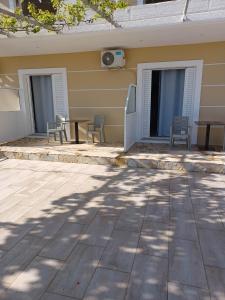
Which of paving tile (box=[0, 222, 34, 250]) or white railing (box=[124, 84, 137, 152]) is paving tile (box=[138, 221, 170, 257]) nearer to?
paving tile (box=[0, 222, 34, 250])

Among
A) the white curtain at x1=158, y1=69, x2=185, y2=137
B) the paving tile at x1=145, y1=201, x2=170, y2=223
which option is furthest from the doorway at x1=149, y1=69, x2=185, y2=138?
the paving tile at x1=145, y1=201, x2=170, y2=223

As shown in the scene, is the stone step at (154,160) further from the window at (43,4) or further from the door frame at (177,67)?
the window at (43,4)

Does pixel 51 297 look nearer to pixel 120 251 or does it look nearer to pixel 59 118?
pixel 120 251

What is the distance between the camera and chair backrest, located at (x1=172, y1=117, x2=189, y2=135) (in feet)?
18.9

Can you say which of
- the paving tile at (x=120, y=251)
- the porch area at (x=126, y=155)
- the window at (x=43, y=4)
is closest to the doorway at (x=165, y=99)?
the porch area at (x=126, y=155)

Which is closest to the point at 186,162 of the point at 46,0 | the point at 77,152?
the point at 77,152

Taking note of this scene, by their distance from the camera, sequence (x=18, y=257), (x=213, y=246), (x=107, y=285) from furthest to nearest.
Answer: (x=213, y=246)
(x=18, y=257)
(x=107, y=285)

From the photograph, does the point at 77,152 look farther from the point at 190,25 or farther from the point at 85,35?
the point at 190,25

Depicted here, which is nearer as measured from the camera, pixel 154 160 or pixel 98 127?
pixel 154 160

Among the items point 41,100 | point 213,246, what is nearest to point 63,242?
point 213,246

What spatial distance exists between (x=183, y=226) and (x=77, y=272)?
1364 millimetres

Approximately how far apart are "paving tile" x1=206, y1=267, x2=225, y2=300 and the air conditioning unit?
5092 mm

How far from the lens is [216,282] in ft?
6.16

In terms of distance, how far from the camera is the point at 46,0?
210 inches
